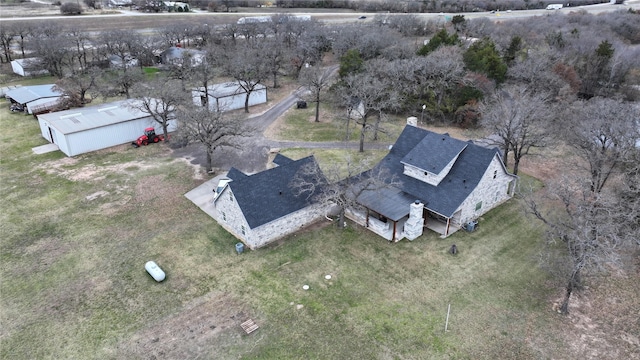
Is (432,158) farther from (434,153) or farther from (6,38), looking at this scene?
(6,38)

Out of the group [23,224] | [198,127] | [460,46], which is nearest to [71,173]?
[23,224]

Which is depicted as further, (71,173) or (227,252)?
(71,173)

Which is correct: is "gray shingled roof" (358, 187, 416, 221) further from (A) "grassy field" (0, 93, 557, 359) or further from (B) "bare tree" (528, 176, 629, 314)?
(B) "bare tree" (528, 176, 629, 314)

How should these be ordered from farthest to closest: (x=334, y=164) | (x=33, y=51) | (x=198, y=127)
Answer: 1. (x=33, y=51)
2. (x=334, y=164)
3. (x=198, y=127)

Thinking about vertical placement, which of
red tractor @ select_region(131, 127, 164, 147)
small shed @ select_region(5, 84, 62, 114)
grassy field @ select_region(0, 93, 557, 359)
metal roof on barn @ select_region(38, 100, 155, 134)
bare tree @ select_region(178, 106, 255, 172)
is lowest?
grassy field @ select_region(0, 93, 557, 359)

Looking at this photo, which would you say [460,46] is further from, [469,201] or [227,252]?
[227,252]

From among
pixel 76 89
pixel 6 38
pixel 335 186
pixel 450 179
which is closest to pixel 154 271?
pixel 335 186

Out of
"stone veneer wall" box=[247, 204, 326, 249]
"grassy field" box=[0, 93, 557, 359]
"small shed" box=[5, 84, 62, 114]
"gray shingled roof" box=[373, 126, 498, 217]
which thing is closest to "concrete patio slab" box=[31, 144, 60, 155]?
"grassy field" box=[0, 93, 557, 359]
